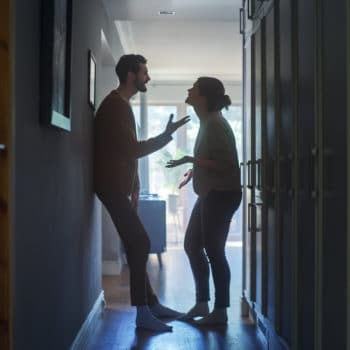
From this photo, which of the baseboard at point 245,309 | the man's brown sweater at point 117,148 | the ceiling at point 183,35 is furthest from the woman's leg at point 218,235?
the ceiling at point 183,35

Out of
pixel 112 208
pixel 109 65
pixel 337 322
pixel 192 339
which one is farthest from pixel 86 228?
pixel 109 65

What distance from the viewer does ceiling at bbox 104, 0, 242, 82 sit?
4.18m

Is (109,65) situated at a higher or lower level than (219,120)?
higher

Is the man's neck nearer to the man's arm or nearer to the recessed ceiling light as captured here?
the man's arm

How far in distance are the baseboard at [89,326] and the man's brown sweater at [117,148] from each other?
2.30ft

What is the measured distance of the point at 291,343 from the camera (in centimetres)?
229

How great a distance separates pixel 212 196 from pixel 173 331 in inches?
32.0

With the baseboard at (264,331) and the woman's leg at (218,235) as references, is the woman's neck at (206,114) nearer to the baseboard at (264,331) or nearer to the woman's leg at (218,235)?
the woman's leg at (218,235)

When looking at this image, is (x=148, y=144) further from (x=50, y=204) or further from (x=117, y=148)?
(x=50, y=204)

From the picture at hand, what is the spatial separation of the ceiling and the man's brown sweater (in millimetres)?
1099

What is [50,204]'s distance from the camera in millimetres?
2062

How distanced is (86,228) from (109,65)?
8.60 feet

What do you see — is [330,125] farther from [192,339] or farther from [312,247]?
[192,339]

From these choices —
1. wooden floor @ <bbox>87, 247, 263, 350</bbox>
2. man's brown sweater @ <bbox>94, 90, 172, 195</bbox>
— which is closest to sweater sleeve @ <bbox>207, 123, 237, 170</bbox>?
man's brown sweater @ <bbox>94, 90, 172, 195</bbox>
